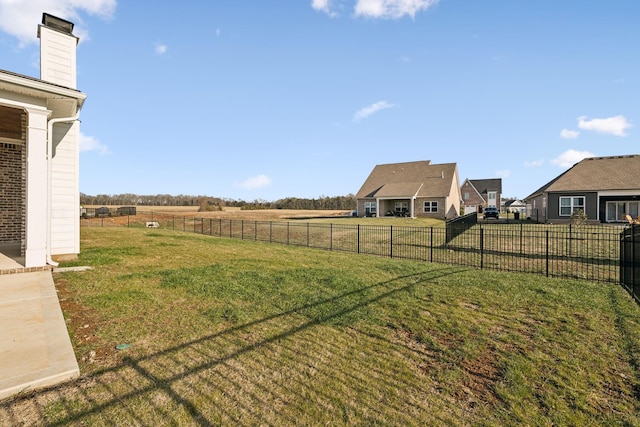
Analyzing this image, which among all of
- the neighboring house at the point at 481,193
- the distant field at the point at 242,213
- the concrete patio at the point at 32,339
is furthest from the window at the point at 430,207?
the concrete patio at the point at 32,339

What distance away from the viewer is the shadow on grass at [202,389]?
2721 millimetres

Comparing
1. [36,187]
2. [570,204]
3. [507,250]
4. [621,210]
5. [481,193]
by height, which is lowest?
[507,250]

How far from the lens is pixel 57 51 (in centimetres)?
909

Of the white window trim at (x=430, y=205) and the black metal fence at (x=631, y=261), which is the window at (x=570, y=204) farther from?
the black metal fence at (x=631, y=261)

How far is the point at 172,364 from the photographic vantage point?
3.55 meters

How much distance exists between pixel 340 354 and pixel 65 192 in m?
9.06

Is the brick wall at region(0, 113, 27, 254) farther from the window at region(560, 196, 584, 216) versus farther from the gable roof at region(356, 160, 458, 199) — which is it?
the window at region(560, 196, 584, 216)

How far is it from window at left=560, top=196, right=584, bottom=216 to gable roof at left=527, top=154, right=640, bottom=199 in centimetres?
82

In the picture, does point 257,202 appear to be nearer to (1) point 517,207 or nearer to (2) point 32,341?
(1) point 517,207

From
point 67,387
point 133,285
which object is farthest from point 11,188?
point 67,387

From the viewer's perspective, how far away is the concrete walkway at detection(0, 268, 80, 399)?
313 cm

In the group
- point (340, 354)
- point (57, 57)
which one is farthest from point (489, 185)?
point (340, 354)

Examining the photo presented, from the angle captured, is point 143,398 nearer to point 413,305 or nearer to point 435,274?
point 413,305

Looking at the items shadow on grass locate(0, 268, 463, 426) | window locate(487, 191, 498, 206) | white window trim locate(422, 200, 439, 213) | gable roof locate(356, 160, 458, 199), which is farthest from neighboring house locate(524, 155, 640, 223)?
window locate(487, 191, 498, 206)
